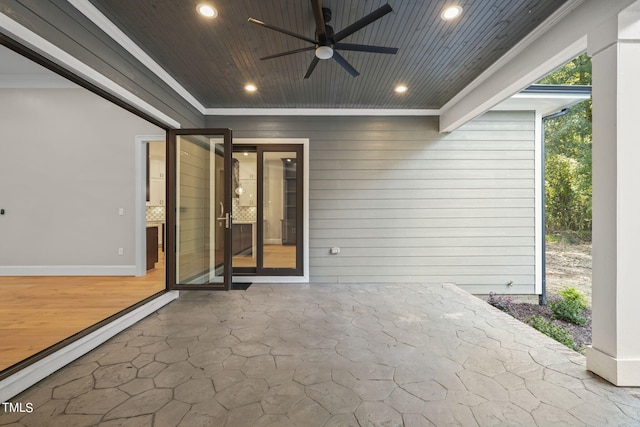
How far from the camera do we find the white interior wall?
4.72 metres

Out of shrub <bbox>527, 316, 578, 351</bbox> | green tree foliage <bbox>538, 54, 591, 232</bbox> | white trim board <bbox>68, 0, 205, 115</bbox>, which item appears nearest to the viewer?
white trim board <bbox>68, 0, 205, 115</bbox>

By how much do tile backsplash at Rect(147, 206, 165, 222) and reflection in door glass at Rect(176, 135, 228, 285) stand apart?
3406mm

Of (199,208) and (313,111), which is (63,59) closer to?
(199,208)

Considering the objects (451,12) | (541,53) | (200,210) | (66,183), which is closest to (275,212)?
(200,210)

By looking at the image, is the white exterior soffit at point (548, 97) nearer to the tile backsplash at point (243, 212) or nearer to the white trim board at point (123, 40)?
the tile backsplash at point (243, 212)

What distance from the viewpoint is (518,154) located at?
4684 millimetres

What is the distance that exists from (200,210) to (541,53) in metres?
4.68

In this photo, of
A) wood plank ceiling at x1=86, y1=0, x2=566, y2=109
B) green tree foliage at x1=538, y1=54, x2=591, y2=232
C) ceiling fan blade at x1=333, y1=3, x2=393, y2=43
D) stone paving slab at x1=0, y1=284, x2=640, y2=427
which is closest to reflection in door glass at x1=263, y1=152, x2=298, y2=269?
wood plank ceiling at x1=86, y1=0, x2=566, y2=109

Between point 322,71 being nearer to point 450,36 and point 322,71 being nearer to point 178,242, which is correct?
point 450,36

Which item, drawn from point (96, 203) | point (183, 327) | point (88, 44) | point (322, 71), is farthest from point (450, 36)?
point (96, 203)

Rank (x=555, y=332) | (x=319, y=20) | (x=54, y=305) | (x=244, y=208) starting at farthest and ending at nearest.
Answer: (x=244, y=208), (x=555, y=332), (x=54, y=305), (x=319, y=20)

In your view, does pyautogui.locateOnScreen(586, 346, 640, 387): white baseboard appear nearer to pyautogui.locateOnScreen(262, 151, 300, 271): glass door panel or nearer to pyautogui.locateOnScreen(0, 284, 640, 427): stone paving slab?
pyautogui.locateOnScreen(0, 284, 640, 427): stone paving slab

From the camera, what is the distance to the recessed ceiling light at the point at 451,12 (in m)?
2.31

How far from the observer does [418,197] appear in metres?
4.70
